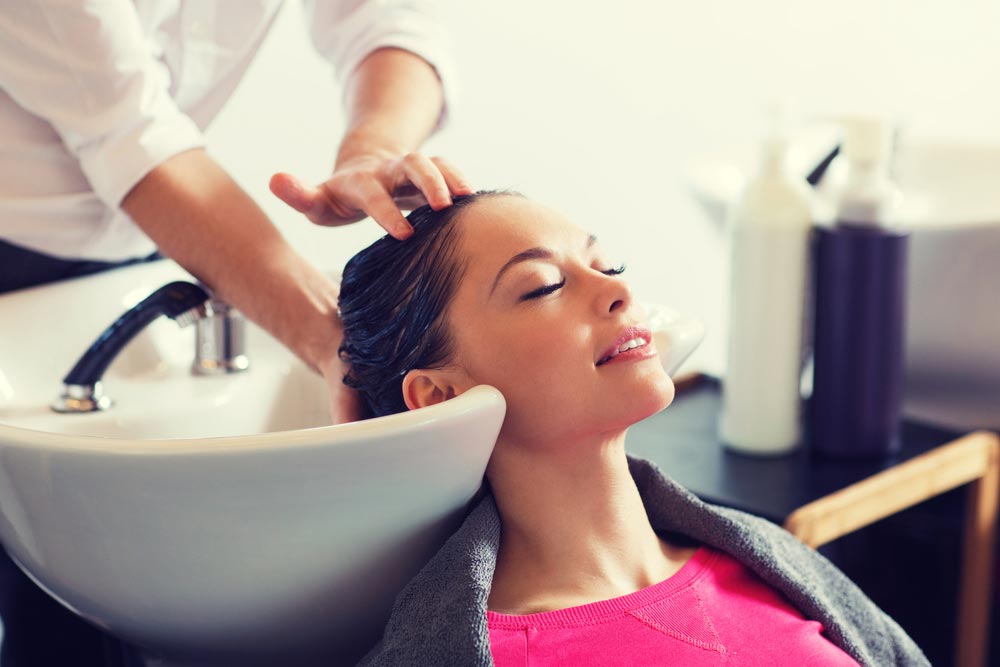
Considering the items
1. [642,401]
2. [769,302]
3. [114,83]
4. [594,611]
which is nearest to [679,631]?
[594,611]

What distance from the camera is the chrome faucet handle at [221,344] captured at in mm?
1253

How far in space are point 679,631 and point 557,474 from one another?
0.15 m

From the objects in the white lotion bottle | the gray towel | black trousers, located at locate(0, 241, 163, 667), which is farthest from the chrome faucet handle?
the white lotion bottle

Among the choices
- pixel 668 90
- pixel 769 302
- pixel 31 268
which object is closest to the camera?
pixel 31 268

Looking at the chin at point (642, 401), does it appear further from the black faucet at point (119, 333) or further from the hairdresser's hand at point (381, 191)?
the black faucet at point (119, 333)

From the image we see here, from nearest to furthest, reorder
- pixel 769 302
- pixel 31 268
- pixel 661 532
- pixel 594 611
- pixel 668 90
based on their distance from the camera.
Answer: pixel 594 611 → pixel 661 532 → pixel 31 268 → pixel 769 302 → pixel 668 90

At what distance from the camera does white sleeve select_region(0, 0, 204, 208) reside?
106 cm

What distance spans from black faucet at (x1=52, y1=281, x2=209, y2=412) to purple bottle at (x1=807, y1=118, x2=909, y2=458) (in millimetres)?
750

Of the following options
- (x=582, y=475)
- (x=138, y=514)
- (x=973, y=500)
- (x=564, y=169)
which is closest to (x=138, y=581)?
(x=138, y=514)

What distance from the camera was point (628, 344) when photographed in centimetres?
94

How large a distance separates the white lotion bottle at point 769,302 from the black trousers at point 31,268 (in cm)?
76

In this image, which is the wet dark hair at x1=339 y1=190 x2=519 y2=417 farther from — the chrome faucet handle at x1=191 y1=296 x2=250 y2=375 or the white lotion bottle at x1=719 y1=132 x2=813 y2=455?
the white lotion bottle at x1=719 y1=132 x2=813 y2=455

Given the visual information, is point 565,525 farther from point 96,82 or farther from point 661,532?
point 96,82

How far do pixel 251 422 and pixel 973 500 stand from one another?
901 mm
